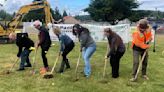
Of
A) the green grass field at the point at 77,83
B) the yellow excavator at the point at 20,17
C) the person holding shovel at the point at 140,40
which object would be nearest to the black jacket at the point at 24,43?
the green grass field at the point at 77,83

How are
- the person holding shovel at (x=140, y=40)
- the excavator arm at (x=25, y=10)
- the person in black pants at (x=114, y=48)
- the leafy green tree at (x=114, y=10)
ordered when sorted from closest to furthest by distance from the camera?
Answer: 1. the person holding shovel at (x=140, y=40)
2. the person in black pants at (x=114, y=48)
3. the excavator arm at (x=25, y=10)
4. the leafy green tree at (x=114, y=10)

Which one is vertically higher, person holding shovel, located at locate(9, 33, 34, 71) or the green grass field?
person holding shovel, located at locate(9, 33, 34, 71)

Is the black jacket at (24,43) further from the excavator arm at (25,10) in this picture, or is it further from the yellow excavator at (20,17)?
the excavator arm at (25,10)

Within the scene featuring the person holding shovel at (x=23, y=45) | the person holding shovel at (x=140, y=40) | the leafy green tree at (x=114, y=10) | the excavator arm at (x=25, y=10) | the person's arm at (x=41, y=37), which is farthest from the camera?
the leafy green tree at (x=114, y=10)

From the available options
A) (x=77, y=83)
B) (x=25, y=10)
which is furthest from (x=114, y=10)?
(x=77, y=83)

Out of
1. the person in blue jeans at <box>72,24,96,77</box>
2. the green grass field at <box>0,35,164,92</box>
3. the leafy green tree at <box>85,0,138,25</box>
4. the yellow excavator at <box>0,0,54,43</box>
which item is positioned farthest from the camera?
the leafy green tree at <box>85,0,138,25</box>

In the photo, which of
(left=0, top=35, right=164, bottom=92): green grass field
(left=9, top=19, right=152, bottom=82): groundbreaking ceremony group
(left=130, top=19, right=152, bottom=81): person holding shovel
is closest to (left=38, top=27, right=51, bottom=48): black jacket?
(left=9, top=19, right=152, bottom=82): groundbreaking ceremony group

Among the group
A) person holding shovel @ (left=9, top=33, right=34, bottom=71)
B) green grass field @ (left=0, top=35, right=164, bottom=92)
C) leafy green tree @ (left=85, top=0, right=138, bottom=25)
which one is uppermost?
person holding shovel @ (left=9, top=33, right=34, bottom=71)

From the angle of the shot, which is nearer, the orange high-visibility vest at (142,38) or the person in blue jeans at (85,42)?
the orange high-visibility vest at (142,38)

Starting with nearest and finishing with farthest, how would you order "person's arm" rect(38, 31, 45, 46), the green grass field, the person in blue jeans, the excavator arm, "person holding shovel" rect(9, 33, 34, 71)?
1. the green grass field
2. the person in blue jeans
3. "person's arm" rect(38, 31, 45, 46)
4. "person holding shovel" rect(9, 33, 34, 71)
5. the excavator arm

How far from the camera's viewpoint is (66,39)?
13781mm

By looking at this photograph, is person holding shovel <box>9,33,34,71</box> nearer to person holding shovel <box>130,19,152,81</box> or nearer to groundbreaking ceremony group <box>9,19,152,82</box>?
groundbreaking ceremony group <box>9,19,152,82</box>

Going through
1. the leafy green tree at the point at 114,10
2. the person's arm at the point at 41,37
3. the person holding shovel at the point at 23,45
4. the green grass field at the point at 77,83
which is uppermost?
the person's arm at the point at 41,37

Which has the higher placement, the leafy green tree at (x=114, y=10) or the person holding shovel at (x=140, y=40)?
the person holding shovel at (x=140, y=40)
